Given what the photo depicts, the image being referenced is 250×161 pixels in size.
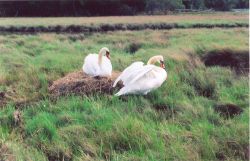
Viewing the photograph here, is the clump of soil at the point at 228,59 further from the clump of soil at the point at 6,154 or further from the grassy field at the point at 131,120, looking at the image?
the clump of soil at the point at 6,154

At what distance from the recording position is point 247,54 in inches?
387

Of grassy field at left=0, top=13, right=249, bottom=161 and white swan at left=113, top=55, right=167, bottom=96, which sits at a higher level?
white swan at left=113, top=55, right=167, bottom=96

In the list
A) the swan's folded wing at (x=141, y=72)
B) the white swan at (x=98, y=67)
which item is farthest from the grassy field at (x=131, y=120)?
the white swan at (x=98, y=67)

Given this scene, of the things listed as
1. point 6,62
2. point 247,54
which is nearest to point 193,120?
point 247,54

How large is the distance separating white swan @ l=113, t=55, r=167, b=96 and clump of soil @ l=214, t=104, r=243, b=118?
3.33 ft

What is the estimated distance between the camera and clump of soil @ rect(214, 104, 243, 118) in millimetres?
6016

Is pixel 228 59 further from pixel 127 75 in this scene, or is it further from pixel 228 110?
pixel 228 110

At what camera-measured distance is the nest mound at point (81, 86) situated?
23.5 feet

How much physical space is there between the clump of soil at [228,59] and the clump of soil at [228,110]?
302 centimetres

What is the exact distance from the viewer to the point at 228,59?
9.88 metres

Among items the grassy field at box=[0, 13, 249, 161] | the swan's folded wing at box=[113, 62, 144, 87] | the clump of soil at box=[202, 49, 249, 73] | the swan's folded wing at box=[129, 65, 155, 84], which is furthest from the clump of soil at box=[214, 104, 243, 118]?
the clump of soil at box=[202, 49, 249, 73]

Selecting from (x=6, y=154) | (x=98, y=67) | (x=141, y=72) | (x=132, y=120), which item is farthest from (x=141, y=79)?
(x=6, y=154)

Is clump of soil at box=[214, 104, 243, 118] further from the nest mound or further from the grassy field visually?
the nest mound

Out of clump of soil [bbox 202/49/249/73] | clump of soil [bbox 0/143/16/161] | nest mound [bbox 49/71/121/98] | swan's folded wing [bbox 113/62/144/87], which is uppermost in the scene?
swan's folded wing [bbox 113/62/144/87]
